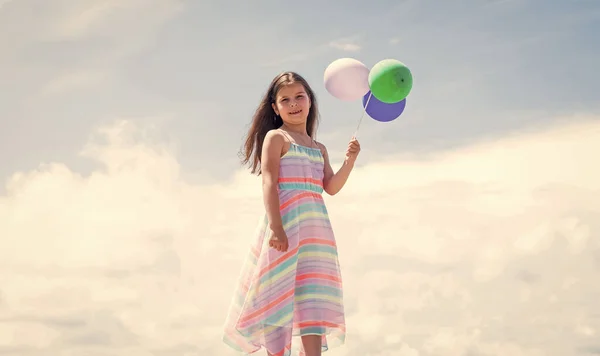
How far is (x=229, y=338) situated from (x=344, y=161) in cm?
167

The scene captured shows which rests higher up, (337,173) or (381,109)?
(381,109)

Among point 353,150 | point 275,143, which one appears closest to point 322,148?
point 353,150

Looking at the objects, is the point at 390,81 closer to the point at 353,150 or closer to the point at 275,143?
the point at 353,150

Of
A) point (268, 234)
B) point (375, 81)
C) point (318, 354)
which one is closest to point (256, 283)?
point (268, 234)

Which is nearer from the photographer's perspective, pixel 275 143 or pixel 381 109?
pixel 275 143

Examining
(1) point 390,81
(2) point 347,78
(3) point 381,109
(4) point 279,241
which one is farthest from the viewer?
(3) point 381,109

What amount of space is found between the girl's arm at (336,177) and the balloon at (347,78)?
58 cm

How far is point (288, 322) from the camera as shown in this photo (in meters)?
5.12

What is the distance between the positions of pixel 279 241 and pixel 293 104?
1130 mm

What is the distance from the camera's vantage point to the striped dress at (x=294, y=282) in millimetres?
5180

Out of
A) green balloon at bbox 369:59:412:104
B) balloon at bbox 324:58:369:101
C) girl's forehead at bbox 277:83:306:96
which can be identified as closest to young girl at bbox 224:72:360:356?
girl's forehead at bbox 277:83:306:96

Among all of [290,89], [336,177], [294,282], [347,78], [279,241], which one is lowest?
[294,282]

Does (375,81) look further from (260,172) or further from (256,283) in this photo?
(256,283)

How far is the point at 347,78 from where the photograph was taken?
5828 mm
